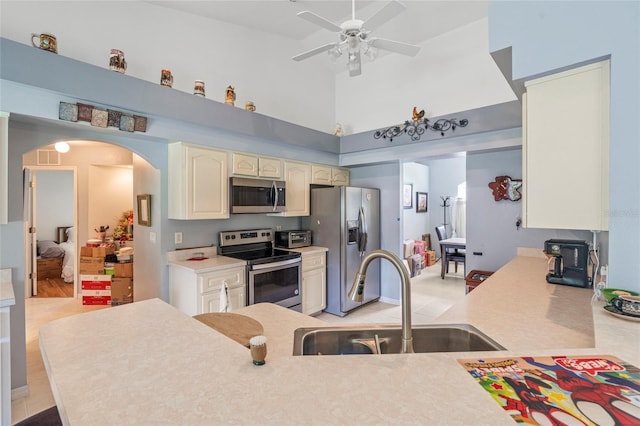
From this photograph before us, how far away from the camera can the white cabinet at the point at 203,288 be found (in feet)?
8.95

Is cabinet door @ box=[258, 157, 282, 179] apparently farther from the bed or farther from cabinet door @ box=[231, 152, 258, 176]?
the bed

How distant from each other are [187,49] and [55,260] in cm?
483

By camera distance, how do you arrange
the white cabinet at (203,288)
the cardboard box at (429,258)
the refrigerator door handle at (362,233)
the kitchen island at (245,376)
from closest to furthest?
the kitchen island at (245,376), the white cabinet at (203,288), the refrigerator door handle at (362,233), the cardboard box at (429,258)

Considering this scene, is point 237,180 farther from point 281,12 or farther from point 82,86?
point 281,12

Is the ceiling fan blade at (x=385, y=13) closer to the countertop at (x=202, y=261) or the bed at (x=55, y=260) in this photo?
the countertop at (x=202, y=261)

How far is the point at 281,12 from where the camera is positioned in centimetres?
342

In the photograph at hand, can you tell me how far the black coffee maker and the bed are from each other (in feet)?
22.3

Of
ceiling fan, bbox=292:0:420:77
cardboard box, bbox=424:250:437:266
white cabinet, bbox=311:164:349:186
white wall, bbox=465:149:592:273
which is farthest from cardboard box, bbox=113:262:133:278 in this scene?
cardboard box, bbox=424:250:437:266

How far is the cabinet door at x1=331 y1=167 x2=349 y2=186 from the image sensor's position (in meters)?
4.49

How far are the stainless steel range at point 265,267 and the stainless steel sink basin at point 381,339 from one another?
190 centimetres

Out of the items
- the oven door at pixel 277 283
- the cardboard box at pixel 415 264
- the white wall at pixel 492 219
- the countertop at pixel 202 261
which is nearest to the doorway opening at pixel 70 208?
the countertop at pixel 202 261

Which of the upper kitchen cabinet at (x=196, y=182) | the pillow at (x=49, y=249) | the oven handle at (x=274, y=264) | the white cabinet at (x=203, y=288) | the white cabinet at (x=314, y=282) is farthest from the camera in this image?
the pillow at (x=49, y=249)

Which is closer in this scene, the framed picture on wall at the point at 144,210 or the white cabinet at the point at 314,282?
the framed picture on wall at the point at 144,210

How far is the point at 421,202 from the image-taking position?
7.66 m
